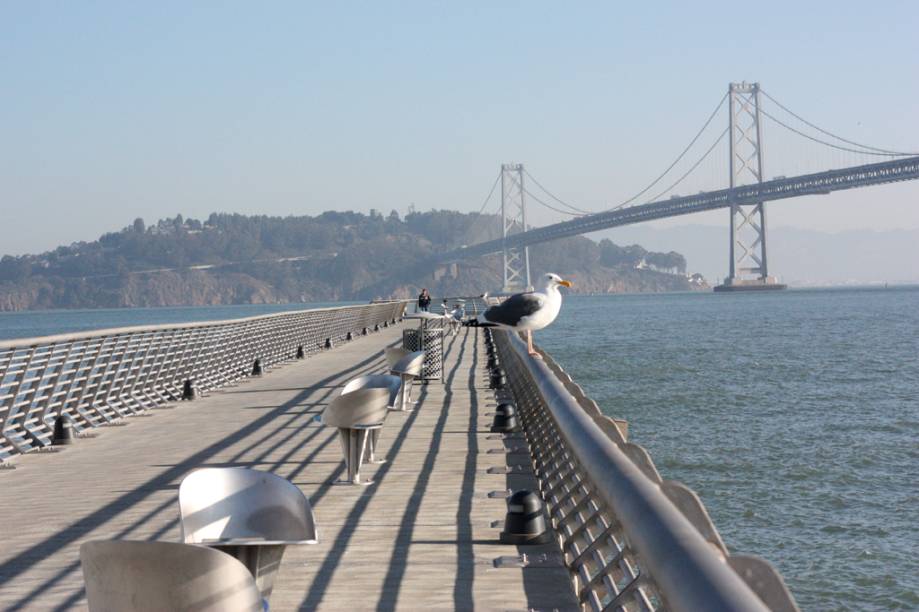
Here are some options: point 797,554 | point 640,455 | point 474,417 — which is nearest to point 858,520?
point 797,554

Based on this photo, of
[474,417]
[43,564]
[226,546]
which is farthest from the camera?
[474,417]

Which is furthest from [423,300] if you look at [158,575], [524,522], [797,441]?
[158,575]

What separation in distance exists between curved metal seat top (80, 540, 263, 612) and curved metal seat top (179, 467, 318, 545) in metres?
1.18

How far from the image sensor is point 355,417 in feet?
28.1

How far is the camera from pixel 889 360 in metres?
48.2

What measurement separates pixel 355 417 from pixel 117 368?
7.12 metres

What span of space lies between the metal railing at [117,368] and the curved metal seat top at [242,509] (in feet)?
23.9

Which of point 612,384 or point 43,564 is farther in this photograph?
point 612,384

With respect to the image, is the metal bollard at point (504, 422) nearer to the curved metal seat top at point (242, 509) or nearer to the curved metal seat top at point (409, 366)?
the curved metal seat top at point (409, 366)

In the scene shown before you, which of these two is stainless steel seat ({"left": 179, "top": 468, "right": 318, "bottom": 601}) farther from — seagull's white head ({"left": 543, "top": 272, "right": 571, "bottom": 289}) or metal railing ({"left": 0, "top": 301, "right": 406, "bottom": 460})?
metal railing ({"left": 0, "top": 301, "right": 406, "bottom": 460})

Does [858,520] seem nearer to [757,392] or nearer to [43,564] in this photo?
[43,564]

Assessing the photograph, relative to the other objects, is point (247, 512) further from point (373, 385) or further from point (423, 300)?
point (423, 300)

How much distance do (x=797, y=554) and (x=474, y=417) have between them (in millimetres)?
3826

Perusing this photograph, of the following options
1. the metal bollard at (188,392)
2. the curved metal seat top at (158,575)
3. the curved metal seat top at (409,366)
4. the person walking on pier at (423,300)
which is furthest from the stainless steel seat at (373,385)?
the person walking on pier at (423,300)
